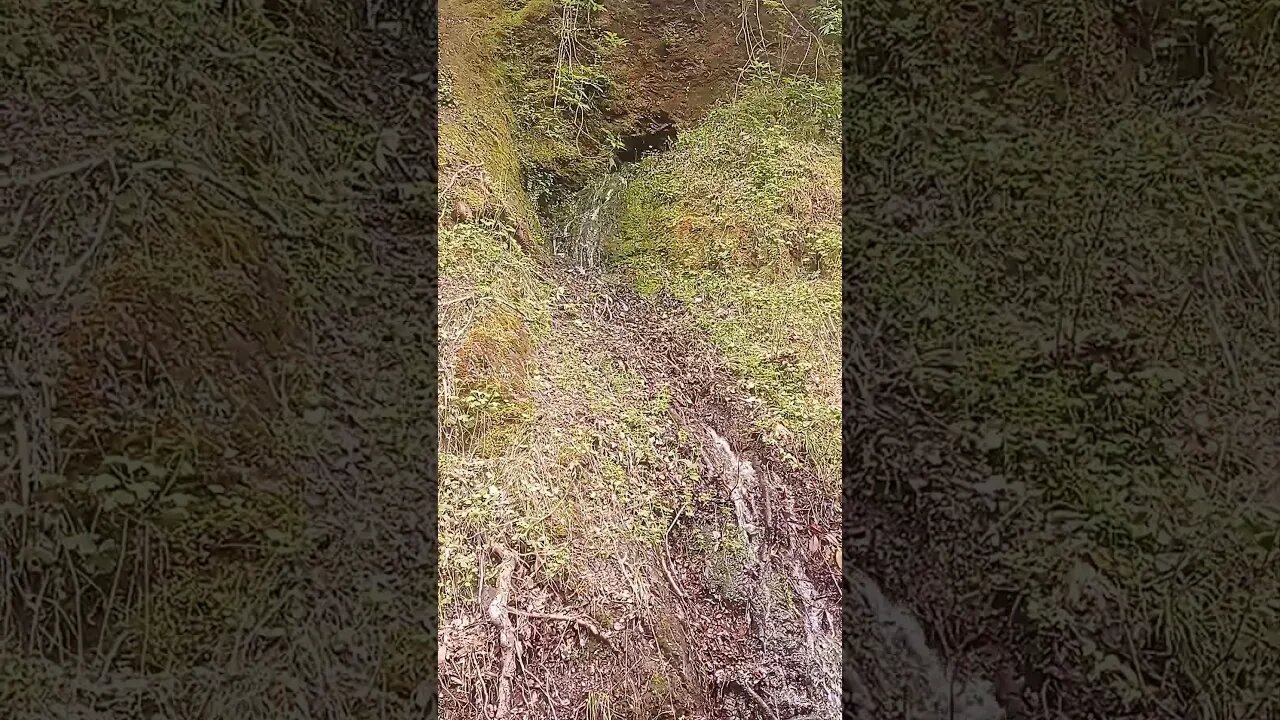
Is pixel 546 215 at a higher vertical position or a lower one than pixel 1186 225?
lower

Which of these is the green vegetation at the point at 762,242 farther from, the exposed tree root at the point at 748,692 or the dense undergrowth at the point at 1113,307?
the exposed tree root at the point at 748,692

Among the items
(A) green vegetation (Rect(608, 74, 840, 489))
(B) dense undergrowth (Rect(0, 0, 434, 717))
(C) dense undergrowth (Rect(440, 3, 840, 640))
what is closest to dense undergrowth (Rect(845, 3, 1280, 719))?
(A) green vegetation (Rect(608, 74, 840, 489))

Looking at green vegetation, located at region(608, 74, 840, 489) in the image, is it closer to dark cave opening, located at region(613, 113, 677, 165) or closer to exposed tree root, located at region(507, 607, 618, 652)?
dark cave opening, located at region(613, 113, 677, 165)

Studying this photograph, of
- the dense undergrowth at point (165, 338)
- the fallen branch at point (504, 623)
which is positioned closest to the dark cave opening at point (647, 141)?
the dense undergrowth at point (165, 338)

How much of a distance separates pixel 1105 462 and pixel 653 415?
151cm

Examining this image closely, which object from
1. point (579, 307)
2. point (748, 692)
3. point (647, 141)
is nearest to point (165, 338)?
point (579, 307)

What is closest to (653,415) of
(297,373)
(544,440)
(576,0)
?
(544,440)

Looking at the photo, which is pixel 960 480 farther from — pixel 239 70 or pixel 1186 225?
pixel 239 70

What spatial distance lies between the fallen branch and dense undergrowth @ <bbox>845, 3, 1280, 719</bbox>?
1.56 m

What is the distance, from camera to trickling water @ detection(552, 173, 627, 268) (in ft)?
8.50

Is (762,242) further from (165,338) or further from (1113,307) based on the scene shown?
(165,338)

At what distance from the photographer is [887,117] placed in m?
2.41

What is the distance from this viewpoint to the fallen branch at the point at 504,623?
223 cm

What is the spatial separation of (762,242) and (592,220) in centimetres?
67
